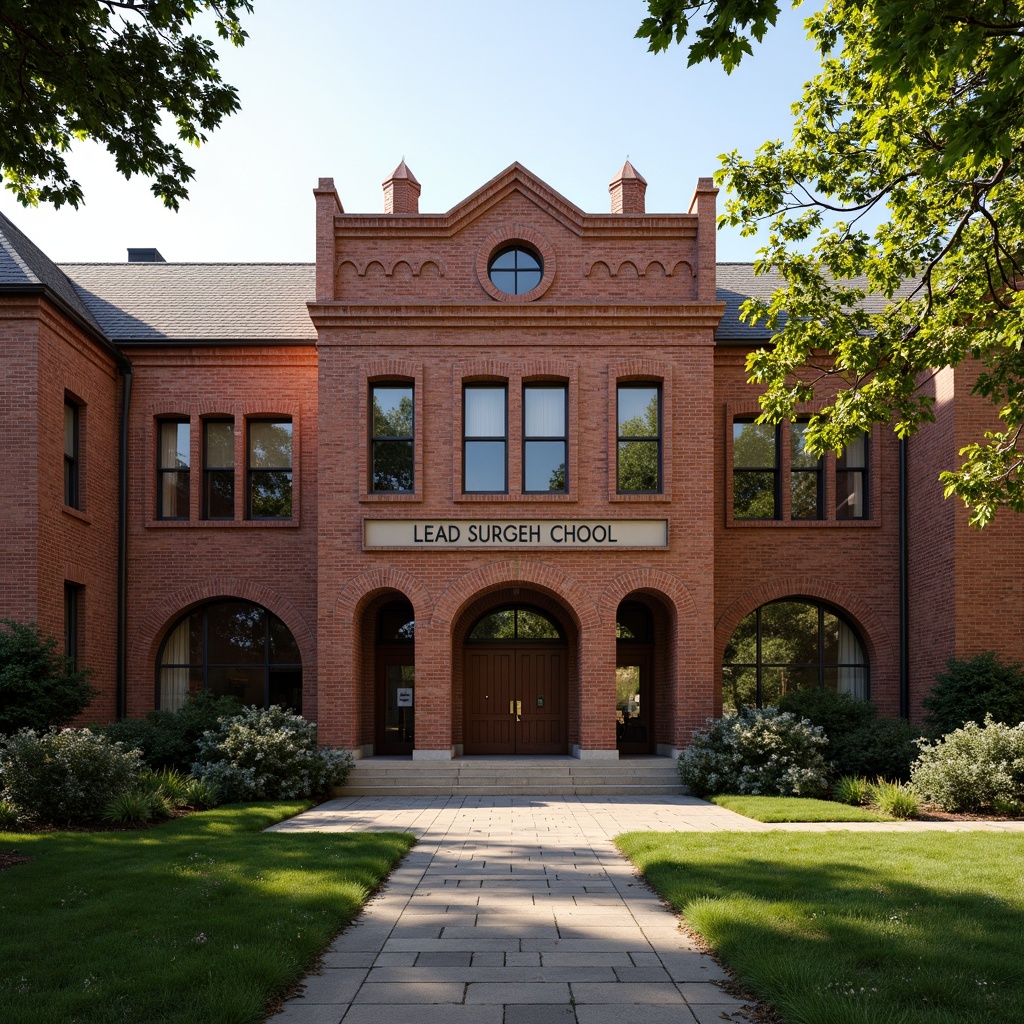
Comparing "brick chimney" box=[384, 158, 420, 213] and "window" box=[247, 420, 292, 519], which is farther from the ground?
"brick chimney" box=[384, 158, 420, 213]

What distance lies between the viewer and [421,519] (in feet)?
58.3

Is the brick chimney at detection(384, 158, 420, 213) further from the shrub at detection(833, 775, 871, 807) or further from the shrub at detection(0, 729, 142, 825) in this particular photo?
the shrub at detection(833, 775, 871, 807)

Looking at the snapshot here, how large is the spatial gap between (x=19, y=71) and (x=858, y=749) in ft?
48.2

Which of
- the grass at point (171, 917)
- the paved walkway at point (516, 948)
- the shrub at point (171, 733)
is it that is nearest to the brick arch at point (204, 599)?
the shrub at point (171, 733)

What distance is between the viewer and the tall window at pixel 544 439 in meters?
18.3

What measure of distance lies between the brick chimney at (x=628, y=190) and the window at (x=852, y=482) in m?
6.69

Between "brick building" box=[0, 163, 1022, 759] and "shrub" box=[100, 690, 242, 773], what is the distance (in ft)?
6.46

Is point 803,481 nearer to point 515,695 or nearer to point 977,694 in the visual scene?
point 977,694

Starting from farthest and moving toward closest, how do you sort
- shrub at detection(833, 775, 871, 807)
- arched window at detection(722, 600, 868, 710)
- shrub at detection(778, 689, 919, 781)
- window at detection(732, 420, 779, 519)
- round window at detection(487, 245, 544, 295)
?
window at detection(732, 420, 779, 519)
arched window at detection(722, 600, 868, 710)
round window at detection(487, 245, 544, 295)
shrub at detection(778, 689, 919, 781)
shrub at detection(833, 775, 871, 807)

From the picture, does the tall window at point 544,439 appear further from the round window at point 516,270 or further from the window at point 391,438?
the window at point 391,438

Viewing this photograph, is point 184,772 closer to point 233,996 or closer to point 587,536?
point 587,536

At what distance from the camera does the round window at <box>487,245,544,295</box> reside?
18.6 meters

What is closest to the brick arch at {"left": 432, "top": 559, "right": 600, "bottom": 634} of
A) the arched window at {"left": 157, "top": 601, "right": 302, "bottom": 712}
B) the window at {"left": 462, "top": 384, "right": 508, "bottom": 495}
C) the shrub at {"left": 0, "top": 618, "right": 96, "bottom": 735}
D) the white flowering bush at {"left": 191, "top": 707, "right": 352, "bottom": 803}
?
the window at {"left": 462, "top": 384, "right": 508, "bottom": 495}

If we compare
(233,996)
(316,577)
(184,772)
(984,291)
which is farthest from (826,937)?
(316,577)
